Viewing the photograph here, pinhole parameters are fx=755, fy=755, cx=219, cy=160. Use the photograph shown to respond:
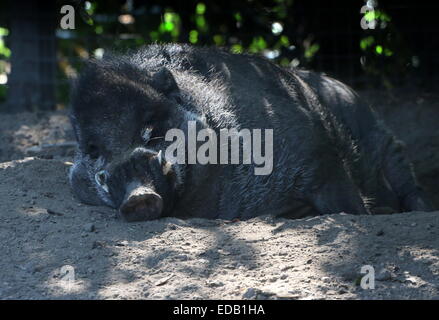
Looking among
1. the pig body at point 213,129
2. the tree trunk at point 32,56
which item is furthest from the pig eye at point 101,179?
the tree trunk at point 32,56

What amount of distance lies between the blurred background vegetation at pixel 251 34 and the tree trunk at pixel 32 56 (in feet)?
0.04

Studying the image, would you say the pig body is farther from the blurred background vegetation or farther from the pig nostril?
the blurred background vegetation

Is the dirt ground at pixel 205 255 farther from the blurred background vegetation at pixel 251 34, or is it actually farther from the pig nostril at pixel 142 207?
the blurred background vegetation at pixel 251 34

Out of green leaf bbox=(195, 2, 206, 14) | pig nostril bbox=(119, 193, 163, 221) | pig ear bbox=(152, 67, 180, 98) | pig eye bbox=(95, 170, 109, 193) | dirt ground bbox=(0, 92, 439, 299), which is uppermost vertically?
green leaf bbox=(195, 2, 206, 14)

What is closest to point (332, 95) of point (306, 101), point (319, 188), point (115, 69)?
point (306, 101)

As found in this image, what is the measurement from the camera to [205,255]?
3.78 m

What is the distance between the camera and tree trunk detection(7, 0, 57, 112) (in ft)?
27.3

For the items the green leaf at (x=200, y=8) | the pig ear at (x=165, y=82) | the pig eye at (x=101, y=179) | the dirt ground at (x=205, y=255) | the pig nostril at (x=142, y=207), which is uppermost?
the green leaf at (x=200, y=8)

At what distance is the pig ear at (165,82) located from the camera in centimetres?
513

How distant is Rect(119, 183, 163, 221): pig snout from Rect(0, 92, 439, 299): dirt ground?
6 cm

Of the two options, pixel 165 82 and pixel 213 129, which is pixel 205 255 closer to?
pixel 213 129

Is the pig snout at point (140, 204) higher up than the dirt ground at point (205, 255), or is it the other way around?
the pig snout at point (140, 204)

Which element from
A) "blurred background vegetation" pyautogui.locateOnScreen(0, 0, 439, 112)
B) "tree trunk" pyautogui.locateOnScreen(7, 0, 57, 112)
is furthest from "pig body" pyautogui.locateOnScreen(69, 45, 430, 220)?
"tree trunk" pyautogui.locateOnScreen(7, 0, 57, 112)

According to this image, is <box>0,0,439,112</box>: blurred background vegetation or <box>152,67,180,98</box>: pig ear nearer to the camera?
<box>152,67,180,98</box>: pig ear
